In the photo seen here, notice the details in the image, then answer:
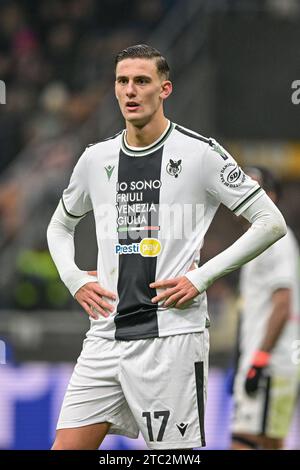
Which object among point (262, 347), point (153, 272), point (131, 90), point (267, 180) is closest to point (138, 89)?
point (131, 90)

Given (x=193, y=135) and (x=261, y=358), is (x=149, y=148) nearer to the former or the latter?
(x=193, y=135)

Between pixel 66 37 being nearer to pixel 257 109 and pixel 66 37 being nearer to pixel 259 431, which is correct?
pixel 257 109

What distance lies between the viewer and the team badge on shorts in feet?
16.3

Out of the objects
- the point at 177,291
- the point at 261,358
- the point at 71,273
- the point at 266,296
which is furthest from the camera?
the point at 266,296

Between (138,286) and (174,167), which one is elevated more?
(174,167)

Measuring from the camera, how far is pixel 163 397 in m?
4.86

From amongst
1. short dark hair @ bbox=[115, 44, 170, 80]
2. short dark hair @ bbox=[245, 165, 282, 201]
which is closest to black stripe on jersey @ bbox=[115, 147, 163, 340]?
short dark hair @ bbox=[115, 44, 170, 80]

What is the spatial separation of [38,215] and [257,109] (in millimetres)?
2788

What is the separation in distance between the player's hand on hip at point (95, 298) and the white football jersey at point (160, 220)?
29 millimetres

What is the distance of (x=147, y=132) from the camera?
504 centimetres

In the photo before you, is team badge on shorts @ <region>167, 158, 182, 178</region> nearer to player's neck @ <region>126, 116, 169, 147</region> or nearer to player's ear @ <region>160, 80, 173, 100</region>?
player's neck @ <region>126, 116, 169, 147</region>

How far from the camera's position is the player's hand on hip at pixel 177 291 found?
4.86 metres

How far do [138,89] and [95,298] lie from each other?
91cm

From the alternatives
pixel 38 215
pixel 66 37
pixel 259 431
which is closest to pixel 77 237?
pixel 38 215
